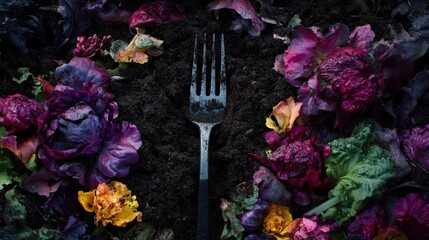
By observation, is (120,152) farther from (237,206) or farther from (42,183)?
Answer: (237,206)

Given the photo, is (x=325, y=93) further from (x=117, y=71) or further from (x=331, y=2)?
(x=117, y=71)

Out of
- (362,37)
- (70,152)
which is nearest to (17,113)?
(70,152)

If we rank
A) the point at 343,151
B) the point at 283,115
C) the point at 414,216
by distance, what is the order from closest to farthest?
1. the point at 414,216
2. the point at 343,151
3. the point at 283,115

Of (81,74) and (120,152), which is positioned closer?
(120,152)

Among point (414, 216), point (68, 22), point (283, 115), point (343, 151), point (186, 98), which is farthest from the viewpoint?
point (68, 22)

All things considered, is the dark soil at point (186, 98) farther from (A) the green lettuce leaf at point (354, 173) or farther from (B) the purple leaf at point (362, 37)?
(A) the green lettuce leaf at point (354, 173)

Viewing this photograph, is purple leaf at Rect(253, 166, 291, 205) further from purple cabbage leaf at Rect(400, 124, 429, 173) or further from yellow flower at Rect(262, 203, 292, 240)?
purple cabbage leaf at Rect(400, 124, 429, 173)
